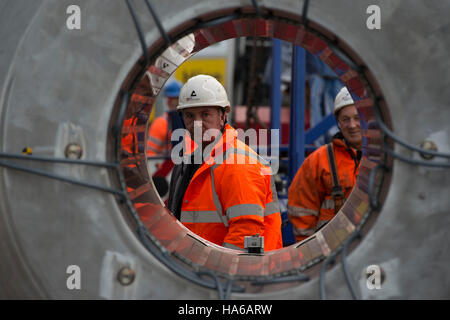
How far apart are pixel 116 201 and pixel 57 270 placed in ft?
0.70

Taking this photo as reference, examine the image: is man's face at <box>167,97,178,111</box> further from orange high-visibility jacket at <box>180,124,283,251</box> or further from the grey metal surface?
the grey metal surface

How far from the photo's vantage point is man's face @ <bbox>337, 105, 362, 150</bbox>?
274 cm

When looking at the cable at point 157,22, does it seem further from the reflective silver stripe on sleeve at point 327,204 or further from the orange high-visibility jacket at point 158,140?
the orange high-visibility jacket at point 158,140

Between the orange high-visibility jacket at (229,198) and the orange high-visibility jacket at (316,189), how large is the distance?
465 millimetres

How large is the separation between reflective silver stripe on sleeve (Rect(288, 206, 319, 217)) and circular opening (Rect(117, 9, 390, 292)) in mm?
1050

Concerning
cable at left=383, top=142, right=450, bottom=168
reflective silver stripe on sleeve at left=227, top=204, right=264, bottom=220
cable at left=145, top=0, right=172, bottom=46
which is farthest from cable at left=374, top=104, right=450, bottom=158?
reflective silver stripe on sleeve at left=227, top=204, right=264, bottom=220

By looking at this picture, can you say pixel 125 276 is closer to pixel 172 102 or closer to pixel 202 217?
pixel 202 217

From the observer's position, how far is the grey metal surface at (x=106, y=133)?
1163 millimetres

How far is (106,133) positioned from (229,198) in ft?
3.42

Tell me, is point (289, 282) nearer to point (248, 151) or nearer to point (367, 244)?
point (367, 244)

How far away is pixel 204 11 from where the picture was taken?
121 cm

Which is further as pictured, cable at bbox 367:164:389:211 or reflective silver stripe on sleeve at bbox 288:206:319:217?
reflective silver stripe on sleeve at bbox 288:206:319:217

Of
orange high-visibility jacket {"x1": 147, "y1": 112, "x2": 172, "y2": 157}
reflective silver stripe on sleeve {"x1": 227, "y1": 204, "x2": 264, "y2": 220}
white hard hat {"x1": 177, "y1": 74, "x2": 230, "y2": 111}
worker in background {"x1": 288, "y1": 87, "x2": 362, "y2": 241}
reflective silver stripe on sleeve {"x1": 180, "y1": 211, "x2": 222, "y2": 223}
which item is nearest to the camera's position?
reflective silver stripe on sleeve {"x1": 227, "y1": 204, "x2": 264, "y2": 220}
